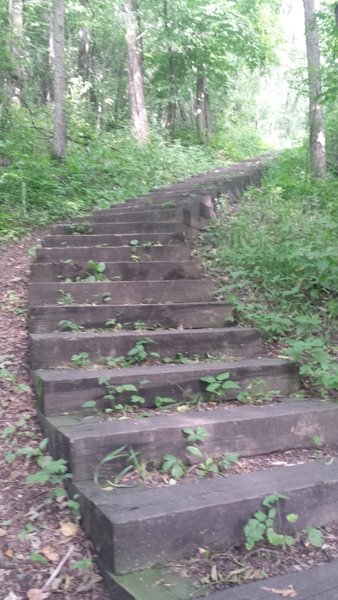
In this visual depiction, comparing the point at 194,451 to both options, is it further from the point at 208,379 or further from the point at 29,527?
the point at 29,527

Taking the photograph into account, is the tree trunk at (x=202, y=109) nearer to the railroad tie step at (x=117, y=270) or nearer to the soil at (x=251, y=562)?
the railroad tie step at (x=117, y=270)

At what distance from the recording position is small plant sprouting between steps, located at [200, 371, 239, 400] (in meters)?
3.59

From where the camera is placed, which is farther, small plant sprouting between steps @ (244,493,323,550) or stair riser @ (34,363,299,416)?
stair riser @ (34,363,299,416)

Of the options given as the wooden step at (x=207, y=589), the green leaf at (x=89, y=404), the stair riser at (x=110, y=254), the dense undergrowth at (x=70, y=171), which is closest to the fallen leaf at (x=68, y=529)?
the wooden step at (x=207, y=589)

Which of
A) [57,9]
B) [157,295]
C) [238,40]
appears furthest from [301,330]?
[238,40]

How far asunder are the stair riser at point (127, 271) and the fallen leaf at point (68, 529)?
266 centimetres

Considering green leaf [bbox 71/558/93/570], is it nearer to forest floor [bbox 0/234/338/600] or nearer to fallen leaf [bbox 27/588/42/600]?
forest floor [bbox 0/234/338/600]

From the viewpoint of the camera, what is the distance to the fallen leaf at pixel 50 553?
8.11 feet

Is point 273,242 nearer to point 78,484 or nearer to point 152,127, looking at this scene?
point 78,484

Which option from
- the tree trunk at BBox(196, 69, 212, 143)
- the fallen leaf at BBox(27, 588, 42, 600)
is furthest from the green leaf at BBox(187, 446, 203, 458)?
the tree trunk at BBox(196, 69, 212, 143)

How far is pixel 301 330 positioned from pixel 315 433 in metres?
1.17

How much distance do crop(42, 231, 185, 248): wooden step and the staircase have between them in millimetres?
13

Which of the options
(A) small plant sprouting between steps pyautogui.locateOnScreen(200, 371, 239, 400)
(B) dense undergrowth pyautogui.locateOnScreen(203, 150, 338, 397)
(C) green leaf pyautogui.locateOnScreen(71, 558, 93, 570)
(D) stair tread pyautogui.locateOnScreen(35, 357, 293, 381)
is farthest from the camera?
(B) dense undergrowth pyautogui.locateOnScreen(203, 150, 338, 397)

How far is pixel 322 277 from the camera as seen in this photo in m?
5.13
